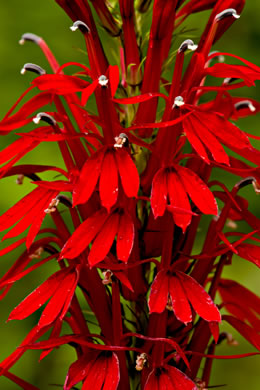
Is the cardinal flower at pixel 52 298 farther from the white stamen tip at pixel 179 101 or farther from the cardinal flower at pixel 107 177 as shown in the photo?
the white stamen tip at pixel 179 101

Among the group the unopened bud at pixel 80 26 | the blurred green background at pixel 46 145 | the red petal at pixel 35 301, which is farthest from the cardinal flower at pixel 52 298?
the blurred green background at pixel 46 145

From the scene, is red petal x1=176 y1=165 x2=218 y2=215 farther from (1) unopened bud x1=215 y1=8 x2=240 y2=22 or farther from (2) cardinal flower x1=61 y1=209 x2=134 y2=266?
(1) unopened bud x1=215 y1=8 x2=240 y2=22

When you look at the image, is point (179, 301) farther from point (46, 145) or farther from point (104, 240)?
point (46, 145)

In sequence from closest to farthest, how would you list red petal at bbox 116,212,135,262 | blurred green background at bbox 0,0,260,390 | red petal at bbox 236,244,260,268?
red petal at bbox 116,212,135,262, red petal at bbox 236,244,260,268, blurred green background at bbox 0,0,260,390

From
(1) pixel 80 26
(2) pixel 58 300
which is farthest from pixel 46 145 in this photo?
(2) pixel 58 300

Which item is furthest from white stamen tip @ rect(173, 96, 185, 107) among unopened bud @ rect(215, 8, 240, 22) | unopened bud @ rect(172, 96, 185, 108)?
unopened bud @ rect(215, 8, 240, 22)

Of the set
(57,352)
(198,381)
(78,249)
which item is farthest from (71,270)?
(57,352)
